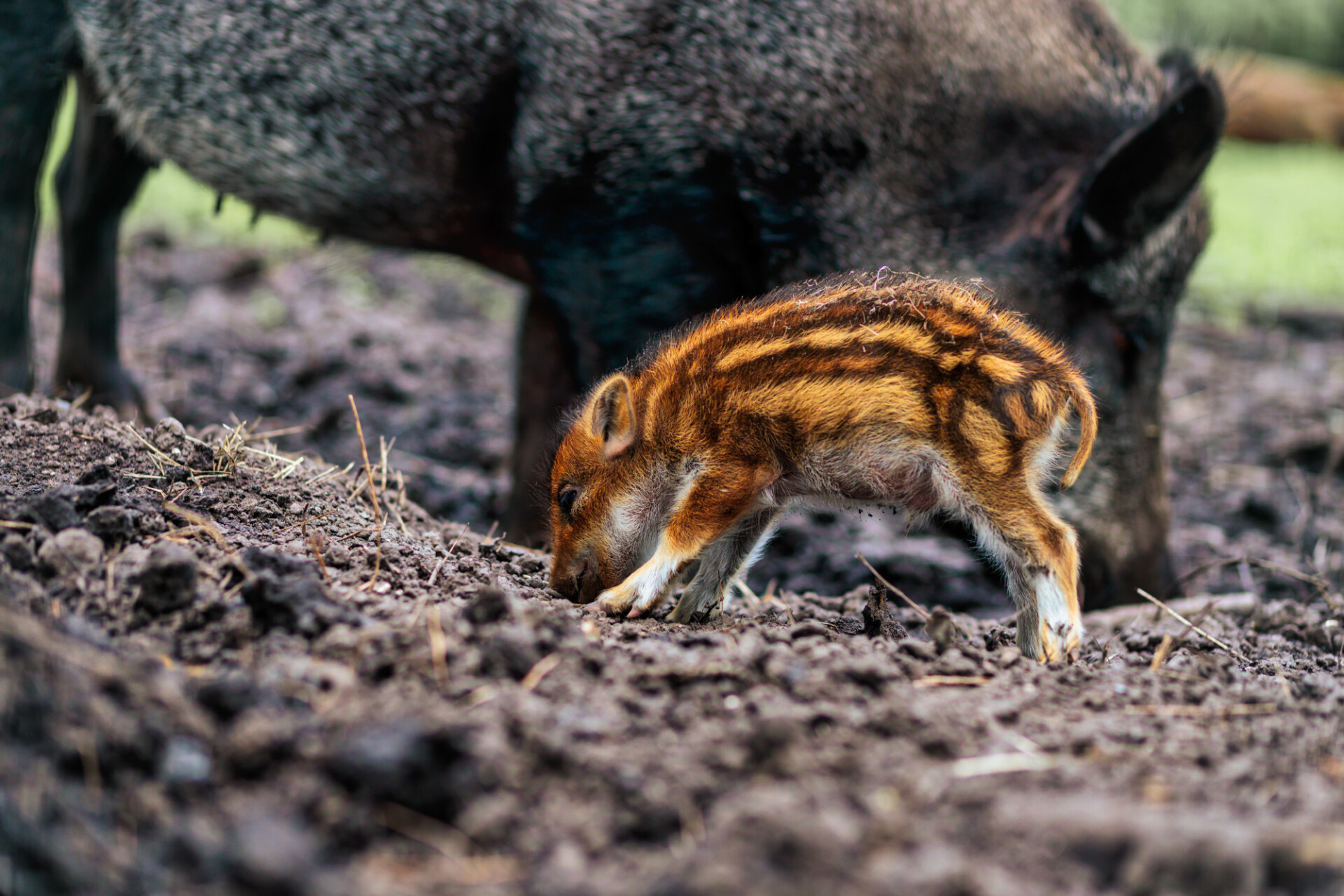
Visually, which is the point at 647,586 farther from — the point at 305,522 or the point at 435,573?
the point at 305,522

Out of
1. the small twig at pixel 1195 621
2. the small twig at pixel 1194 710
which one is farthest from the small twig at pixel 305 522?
the small twig at pixel 1195 621

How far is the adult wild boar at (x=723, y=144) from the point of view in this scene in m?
3.95

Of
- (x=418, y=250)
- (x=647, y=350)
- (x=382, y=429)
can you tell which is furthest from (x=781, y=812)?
(x=382, y=429)

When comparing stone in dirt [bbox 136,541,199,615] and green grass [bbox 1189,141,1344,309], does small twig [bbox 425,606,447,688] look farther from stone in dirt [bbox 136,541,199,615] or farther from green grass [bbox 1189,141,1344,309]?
green grass [bbox 1189,141,1344,309]

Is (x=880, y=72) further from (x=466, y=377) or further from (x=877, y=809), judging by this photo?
(x=466, y=377)

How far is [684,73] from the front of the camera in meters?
3.97

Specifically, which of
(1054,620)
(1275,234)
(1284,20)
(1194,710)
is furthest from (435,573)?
(1284,20)

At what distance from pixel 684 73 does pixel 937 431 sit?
5.87 ft

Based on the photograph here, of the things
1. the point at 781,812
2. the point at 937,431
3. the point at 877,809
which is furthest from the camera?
the point at 937,431

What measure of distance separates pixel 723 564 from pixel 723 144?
59.2 inches

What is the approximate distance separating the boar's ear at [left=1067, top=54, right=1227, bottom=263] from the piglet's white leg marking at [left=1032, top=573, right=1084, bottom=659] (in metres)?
1.58

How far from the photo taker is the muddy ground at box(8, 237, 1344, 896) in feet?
4.82

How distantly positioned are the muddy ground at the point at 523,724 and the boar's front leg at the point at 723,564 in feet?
0.42

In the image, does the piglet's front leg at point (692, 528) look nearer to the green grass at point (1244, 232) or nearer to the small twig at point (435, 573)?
the small twig at point (435, 573)
